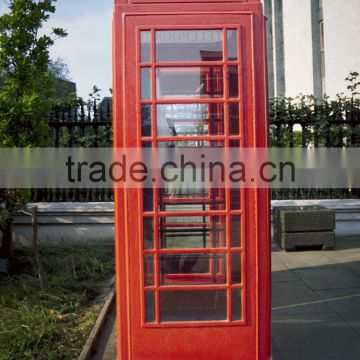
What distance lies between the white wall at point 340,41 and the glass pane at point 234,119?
14611mm

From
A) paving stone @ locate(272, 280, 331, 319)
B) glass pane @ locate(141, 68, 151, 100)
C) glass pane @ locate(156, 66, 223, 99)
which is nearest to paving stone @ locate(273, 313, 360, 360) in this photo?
paving stone @ locate(272, 280, 331, 319)

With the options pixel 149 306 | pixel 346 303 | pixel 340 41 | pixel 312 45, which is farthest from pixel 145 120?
pixel 312 45

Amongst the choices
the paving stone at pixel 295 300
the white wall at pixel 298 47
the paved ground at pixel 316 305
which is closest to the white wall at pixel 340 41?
the white wall at pixel 298 47

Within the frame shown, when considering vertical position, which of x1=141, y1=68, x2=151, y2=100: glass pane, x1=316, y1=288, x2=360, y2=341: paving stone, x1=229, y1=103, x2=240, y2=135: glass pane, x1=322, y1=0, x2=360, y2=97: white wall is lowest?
x1=316, y1=288, x2=360, y2=341: paving stone

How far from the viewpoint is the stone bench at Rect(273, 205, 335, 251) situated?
818 cm

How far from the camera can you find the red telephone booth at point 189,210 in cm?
336

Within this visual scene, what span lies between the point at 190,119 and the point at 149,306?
4.56ft

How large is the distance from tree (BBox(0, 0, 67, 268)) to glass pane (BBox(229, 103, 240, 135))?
3.66m

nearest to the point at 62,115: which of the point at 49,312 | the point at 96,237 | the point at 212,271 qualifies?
the point at 96,237

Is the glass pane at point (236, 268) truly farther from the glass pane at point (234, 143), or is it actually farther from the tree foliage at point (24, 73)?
the tree foliage at point (24, 73)

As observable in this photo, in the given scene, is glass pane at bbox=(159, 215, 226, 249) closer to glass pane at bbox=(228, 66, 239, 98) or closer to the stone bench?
glass pane at bbox=(228, 66, 239, 98)

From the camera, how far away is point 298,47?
→ 21.3 metres

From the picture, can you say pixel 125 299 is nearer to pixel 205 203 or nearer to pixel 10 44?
pixel 205 203

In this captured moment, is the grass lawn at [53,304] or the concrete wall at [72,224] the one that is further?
the concrete wall at [72,224]
